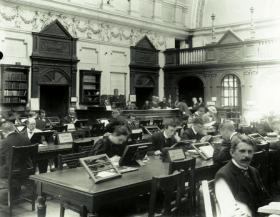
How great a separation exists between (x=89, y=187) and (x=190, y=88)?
595 inches

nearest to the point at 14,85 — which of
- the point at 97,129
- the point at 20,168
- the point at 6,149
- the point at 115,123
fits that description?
the point at 97,129

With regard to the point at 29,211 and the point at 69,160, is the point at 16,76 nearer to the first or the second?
the point at 29,211

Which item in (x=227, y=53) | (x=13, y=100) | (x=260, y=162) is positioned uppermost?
(x=227, y=53)

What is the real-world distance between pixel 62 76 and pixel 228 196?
11.0m

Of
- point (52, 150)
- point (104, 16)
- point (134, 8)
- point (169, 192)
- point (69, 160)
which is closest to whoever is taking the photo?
point (169, 192)

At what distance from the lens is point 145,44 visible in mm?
16406

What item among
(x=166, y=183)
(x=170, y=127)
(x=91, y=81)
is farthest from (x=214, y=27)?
(x=166, y=183)

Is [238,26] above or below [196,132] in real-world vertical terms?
Answer: above

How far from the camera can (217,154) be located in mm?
4352

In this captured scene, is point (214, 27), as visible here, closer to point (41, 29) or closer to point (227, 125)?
point (41, 29)

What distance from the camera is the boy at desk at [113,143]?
4.66 meters

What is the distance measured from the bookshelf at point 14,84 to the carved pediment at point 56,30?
1617 millimetres

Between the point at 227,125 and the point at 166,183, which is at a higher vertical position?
the point at 227,125

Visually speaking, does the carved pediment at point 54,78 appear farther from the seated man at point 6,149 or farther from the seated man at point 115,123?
the seated man at point 6,149
